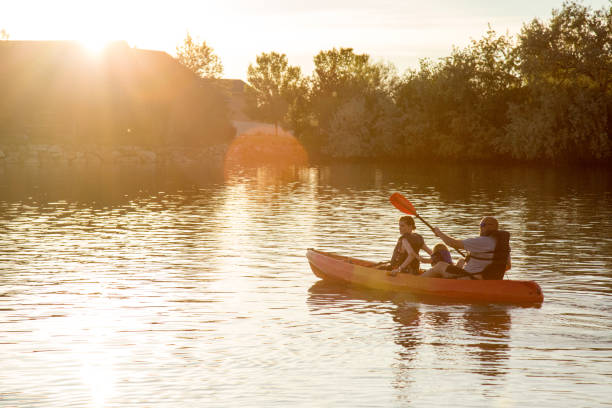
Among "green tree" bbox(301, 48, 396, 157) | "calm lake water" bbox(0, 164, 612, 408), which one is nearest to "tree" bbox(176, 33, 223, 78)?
"green tree" bbox(301, 48, 396, 157)

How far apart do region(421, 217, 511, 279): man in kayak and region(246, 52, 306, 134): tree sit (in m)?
99.4

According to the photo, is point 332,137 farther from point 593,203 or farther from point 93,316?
point 93,316

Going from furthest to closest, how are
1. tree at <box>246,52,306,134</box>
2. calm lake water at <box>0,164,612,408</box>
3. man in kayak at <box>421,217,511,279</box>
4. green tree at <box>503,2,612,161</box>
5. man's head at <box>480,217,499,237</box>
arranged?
tree at <box>246,52,306,134</box> → green tree at <box>503,2,612,161</box> → man's head at <box>480,217,499,237</box> → man in kayak at <box>421,217,511,279</box> → calm lake water at <box>0,164,612,408</box>

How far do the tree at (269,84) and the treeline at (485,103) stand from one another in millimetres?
17784

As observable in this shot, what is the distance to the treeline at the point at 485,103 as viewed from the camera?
5447cm

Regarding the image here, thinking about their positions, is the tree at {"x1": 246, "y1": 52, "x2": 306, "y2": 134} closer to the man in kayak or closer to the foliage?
the foliage

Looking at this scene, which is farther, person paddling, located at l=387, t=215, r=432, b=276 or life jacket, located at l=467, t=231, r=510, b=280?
person paddling, located at l=387, t=215, r=432, b=276

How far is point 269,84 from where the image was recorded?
115688 mm

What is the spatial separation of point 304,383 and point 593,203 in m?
25.3

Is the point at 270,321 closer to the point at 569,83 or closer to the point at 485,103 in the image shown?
the point at 569,83

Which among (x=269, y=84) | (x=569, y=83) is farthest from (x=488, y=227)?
(x=269, y=84)

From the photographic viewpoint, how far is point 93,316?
12.3 metres

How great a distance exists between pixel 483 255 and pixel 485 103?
53.8 meters

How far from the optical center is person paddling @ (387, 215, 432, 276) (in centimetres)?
1391
